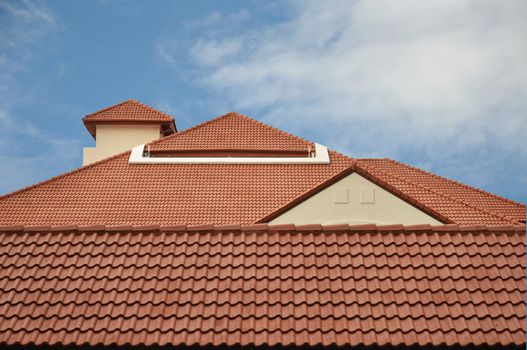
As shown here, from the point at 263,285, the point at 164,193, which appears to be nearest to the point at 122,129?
the point at 164,193

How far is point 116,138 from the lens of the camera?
114 feet

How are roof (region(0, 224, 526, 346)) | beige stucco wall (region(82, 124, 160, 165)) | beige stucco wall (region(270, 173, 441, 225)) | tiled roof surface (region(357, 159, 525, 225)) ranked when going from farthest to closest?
beige stucco wall (region(82, 124, 160, 165)) → tiled roof surface (region(357, 159, 525, 225)) → beige stucco wall (region(270, 173, 441, 225)) → roof (region(0, 224, 526, 346))

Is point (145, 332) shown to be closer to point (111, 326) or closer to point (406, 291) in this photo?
point (111, 326)

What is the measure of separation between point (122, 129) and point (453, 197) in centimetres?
1692

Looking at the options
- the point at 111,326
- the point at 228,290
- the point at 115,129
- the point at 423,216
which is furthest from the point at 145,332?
the point at 115,129

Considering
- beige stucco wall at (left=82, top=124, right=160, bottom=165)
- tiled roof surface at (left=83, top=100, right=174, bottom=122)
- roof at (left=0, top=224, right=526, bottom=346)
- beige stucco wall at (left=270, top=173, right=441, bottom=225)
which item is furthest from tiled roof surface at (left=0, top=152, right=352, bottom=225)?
roof at (left=0, top=224, right=526, bottom=346)

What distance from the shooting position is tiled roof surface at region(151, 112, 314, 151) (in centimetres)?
2703

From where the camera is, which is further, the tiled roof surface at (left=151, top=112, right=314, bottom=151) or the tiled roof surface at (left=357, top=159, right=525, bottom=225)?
the tiled roof surface at (left=151, top=112, right=314, bottom=151)

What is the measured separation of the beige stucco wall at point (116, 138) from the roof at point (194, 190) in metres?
7.13

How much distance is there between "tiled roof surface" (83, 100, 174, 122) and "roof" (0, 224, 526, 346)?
2566 cm

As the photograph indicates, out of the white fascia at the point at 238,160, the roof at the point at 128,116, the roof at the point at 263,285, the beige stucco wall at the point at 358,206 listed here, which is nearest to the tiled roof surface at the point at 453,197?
the white fascia at the point at 238,160

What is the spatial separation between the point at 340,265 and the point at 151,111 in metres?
27.9

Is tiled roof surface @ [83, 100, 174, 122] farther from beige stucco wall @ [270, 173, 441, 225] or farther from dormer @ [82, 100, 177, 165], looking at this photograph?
beige stucco wall @ [270, 173, 441, 225]

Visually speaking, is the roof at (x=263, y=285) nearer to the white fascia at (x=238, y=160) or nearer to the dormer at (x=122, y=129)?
the white fascia at (x=238, y=160)
